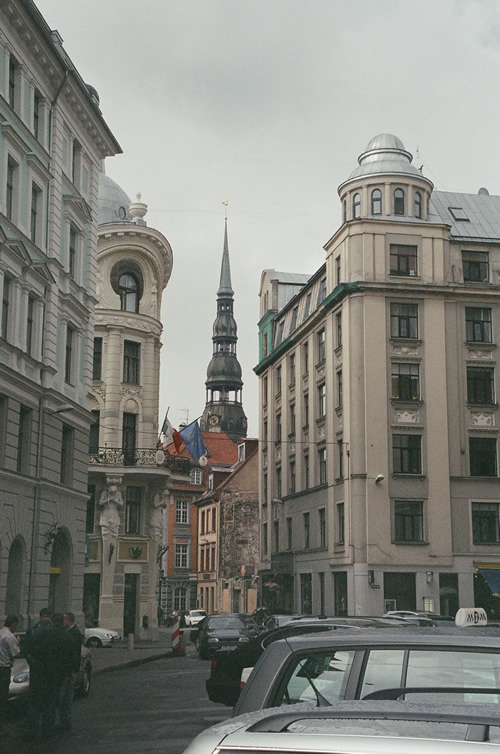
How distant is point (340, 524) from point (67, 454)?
1878 centimetres

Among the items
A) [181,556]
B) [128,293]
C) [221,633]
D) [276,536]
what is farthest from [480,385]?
[181,556]

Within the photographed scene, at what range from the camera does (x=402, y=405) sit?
47.2 metres

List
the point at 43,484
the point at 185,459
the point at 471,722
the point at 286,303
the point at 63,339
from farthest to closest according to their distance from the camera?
the point at 286,303 → the point at 185,459 → the point at 63,339 → the point at 43,484 → the point at 471,722

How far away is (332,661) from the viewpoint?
18.0 ft

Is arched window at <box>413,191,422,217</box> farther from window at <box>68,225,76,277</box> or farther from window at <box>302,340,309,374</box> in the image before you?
window at <box>68,225,76,277</box>

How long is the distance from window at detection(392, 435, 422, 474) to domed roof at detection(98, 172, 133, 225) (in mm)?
17538

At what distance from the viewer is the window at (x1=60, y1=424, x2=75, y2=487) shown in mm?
33125

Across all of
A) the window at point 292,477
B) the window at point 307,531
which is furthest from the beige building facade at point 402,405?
the window at point 292,477

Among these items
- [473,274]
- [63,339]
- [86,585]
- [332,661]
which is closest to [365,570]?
[86,585]

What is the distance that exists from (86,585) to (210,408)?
101 meters

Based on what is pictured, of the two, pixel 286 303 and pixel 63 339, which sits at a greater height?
pixel 286 303

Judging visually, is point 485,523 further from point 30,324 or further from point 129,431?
point 30,324

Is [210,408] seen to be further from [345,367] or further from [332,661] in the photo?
[332,661]

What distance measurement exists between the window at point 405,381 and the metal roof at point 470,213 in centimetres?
754
